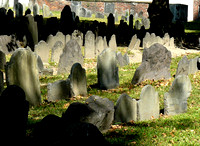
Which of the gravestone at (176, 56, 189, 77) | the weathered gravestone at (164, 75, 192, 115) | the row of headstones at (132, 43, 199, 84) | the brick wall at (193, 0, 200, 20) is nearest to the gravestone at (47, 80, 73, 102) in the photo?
the weathered gravestone at (164, 75, 192, 115)

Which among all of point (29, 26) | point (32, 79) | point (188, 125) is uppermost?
point (29, 26)

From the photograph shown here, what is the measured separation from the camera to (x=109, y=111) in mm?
6914

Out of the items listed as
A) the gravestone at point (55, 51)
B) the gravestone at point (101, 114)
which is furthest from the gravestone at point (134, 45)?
the gravestone at point (101, 114)

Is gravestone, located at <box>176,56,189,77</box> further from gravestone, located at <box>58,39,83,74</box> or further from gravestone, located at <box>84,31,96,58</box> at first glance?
gravestone, located at <box>84,31,96,58</box>

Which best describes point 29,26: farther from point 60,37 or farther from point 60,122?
point 60,122

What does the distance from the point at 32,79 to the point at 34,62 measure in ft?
1.34

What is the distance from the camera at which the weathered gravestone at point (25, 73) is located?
8219 mm

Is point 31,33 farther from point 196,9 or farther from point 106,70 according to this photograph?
point 196,9

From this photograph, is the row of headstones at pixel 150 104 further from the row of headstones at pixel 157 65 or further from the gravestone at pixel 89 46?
the gravestone at pixel 89 46

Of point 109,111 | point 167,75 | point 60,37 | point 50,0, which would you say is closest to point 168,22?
point 60,37

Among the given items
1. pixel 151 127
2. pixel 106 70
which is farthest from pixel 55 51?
pixel 151 127

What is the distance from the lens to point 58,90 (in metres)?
9.16

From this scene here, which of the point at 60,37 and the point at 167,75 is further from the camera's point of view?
the point at 60,37

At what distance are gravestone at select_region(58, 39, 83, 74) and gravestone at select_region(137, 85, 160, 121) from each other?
5886 mm
